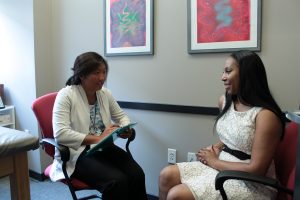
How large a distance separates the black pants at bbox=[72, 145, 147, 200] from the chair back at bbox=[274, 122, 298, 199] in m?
0.78

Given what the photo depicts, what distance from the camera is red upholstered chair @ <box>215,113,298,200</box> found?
4.02 ft

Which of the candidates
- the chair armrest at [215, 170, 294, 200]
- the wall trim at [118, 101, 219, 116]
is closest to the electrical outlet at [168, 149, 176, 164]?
the wall trim at [118, 101, 219, 116]

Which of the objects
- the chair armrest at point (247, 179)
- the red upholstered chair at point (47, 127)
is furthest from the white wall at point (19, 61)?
the chair armrest at point (247, 179)

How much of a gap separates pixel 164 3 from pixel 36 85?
1405 mm

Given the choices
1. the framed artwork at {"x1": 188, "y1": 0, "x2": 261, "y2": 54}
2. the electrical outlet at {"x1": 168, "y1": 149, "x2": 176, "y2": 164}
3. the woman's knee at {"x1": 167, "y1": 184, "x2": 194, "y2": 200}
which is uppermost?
the framed artwork at {"x1": 188, "y1": 0, "x2": 261, "y2": 54}

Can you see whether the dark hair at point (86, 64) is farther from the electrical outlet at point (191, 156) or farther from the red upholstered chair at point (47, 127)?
the electrical outlet at point (191, 156)

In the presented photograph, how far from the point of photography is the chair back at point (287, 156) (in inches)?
54.4

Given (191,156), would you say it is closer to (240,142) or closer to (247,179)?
(240,142)

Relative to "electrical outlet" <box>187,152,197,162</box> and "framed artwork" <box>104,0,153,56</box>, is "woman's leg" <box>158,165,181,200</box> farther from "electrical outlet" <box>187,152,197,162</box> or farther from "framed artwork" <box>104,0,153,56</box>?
"framed artwork" <box>104,0,153,56</box>

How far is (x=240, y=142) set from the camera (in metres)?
1.48

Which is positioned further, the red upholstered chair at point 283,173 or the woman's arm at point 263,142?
the woman's arm at point 263,142

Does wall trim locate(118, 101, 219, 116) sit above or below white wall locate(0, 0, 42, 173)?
below

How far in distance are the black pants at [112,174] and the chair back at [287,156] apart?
784mm

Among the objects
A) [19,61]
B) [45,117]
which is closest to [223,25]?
[45,117]
